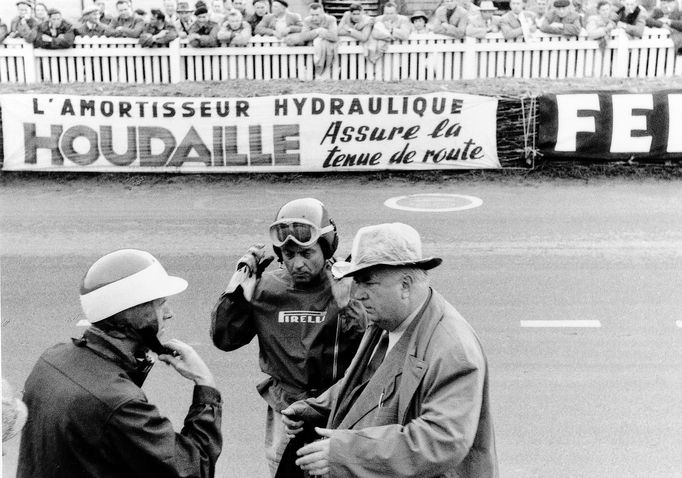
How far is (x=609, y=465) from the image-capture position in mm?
6102

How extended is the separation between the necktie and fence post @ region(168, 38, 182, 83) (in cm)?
1509

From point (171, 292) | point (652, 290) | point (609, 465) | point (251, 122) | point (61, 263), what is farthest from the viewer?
point (251, 122)

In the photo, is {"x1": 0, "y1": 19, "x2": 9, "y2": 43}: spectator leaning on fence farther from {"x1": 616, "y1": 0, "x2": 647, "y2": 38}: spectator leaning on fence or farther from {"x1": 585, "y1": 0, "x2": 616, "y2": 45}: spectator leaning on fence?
{"x1": 616, "y1": 0, "x2": 647, "y2": 38}: spectator leaning on fence

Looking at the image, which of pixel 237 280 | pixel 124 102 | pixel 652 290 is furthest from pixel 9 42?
pixel 237 280

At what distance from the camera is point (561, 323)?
8.66 m

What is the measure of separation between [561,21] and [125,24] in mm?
8679

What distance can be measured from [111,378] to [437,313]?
123 centimetres

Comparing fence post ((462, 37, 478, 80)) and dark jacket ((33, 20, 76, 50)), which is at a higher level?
dark jacket ((33, 20, 76, 50))

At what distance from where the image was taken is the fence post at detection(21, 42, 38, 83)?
1806cm

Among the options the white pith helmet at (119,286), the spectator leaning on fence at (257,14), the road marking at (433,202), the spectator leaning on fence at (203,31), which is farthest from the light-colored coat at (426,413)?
the spectator leaning on fence at (257,14)

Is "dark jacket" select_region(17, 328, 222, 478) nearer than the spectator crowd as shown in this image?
Yes

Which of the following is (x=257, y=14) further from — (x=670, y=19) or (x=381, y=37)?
(x=670, y=19)

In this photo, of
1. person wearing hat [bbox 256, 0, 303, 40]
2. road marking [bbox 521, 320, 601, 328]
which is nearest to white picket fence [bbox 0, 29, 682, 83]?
person wearing hat [bbox 256, 0, 303, 40]

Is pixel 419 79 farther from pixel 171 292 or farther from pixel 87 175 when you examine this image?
pixel 171 292
